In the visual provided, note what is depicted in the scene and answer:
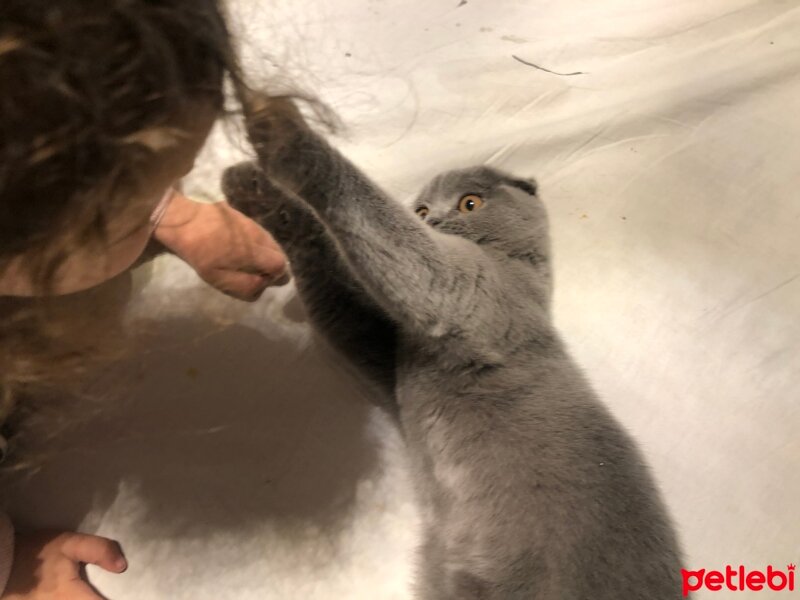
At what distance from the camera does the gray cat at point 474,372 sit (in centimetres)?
53

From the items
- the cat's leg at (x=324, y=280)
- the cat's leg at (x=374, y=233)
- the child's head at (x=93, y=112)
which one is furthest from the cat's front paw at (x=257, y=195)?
the child's head at (x=93, y=112)

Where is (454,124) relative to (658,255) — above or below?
above

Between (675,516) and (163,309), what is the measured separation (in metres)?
0.57

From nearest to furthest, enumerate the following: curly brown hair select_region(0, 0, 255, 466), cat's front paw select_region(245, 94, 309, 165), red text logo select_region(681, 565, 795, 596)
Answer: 1. curly brown hair select_region(0, 0, 255, 466)
2. cat's front paw select_region(245, 94, 309, 165)
3. red text logo select_region(681, 565, 795, 596)

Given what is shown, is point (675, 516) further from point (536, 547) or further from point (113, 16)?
point (113, 16)

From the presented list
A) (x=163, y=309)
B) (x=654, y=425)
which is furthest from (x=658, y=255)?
(x=163, y=309)

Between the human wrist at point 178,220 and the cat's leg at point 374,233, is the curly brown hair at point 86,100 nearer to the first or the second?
the cat's leg at point 374,233

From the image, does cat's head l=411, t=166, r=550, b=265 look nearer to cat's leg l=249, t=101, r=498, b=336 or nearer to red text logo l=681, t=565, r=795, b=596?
cat's leg l=249, t=101, r=498, b=336

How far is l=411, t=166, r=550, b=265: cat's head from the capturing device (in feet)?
2.14

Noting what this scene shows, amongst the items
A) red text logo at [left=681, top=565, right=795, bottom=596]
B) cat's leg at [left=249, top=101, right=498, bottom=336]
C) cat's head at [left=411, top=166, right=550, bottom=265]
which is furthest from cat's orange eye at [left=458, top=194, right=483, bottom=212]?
red text logo at [left=681, top=565, right=795, bottom=596]

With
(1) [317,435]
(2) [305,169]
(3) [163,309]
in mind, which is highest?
(2) [305,169]

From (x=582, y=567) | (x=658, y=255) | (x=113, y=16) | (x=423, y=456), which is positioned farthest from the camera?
(x=658, y=255)

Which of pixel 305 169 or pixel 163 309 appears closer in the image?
pixel 305 169

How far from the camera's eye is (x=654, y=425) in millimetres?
708
